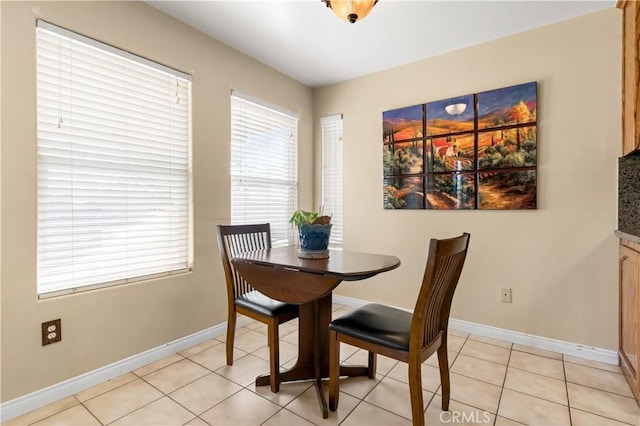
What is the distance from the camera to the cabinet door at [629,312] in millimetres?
1710

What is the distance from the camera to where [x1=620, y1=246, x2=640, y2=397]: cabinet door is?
5.61 ft

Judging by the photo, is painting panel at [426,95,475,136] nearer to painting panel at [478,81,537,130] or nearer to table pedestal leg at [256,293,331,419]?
painting panel at [478,81,537,130]

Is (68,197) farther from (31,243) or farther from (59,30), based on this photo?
(59,30)

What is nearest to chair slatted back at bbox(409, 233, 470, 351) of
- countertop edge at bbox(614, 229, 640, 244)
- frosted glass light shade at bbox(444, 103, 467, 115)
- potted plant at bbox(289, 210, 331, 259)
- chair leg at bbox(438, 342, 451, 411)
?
chair leg at bbox(438, 342, 451, 411)

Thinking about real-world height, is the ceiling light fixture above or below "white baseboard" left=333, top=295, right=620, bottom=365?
above

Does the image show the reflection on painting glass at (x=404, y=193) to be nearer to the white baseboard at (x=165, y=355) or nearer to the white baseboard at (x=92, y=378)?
the white baseboard at (x=165, y=355)

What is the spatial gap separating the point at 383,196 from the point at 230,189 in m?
1.46

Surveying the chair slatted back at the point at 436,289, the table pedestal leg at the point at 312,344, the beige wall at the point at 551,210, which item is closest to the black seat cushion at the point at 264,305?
the table pedestal leg at the point at 312,344

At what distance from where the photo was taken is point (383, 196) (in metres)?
3.13

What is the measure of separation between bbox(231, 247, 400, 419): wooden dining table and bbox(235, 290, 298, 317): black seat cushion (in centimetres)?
10

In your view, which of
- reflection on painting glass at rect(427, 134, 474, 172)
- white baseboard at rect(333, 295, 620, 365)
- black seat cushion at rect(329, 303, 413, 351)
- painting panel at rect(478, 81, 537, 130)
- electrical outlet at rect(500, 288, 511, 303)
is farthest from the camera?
reflection on painting glass at rect(427, 134, 474, 172)

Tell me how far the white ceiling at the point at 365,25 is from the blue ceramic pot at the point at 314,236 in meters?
1.48
